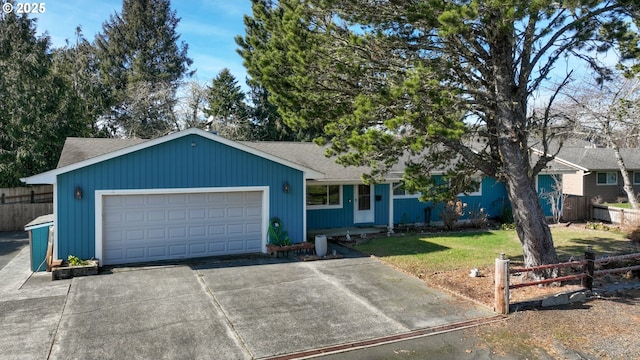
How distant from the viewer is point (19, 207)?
17.5m

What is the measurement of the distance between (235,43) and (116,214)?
5574 millimetres

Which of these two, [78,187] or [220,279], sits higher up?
[78,187]

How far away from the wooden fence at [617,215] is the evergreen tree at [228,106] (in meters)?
22.0

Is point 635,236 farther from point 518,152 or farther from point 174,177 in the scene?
point 174,177

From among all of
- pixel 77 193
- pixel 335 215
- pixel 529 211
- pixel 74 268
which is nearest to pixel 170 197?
pixel 77 193

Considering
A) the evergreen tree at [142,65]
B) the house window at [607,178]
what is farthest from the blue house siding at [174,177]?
the house window at [607,178]

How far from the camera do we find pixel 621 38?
8.66 metres

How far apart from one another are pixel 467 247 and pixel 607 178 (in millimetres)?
19668

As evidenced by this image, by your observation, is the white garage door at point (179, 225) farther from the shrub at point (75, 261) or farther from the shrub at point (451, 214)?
the shrub at point (451, 214)

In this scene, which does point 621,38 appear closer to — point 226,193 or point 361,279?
point 361,279

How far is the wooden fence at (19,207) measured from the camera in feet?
56.8

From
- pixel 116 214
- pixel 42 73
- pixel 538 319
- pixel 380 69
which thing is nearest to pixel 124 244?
pixel 116 214

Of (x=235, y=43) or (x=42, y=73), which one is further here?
(x=42, y=73)

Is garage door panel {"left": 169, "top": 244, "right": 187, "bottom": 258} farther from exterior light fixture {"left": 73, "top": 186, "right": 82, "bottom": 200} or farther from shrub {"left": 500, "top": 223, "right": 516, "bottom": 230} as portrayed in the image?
shrub {"left": 500, "top": 223, "right": 516, "bottom": 230}
